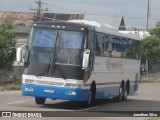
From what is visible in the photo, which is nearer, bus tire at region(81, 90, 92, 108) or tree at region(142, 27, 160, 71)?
bus tire at region(81, 90, 92, 108)

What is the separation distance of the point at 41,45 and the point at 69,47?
1.05m

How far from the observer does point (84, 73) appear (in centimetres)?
2067

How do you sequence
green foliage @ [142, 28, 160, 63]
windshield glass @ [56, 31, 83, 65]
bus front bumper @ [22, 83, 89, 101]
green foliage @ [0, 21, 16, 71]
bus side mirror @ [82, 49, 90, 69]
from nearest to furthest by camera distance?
1. bus side mirror @ [82, 49, 90, 69]
2. bus front bumper @ [22, 83, 89, 101]
3. windshield glass @ [56, 31, 83, 65]
4. green foliage @ [0, 21, 16, 71]
5. green foliage @ [142, 28, 160, 63]

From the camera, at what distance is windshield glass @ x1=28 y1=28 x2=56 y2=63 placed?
20.8 meters

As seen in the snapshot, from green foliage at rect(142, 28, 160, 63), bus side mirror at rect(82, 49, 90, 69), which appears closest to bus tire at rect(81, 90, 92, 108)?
bus side mirror at rect(82, 49, 90, 69)

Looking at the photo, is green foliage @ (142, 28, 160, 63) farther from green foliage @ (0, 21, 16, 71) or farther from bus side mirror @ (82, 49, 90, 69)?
bus side mirror @ (82, 49, 90, 69)

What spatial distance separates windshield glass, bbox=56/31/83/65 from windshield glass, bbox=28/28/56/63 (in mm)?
296

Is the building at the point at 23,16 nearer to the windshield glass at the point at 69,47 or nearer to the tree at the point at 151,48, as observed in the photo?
the tree at the point at 151,48

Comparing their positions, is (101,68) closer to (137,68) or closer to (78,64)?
(78,64)

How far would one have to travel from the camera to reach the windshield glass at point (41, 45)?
20750 millimetres

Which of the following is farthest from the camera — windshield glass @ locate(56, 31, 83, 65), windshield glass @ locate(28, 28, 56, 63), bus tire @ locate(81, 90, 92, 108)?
bus tire @ locate(81, 90, 92, 108)

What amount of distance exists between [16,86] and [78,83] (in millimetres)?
15689

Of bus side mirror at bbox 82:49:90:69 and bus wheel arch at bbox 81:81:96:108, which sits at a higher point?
bus side mirror at bbox 82:49:90:69

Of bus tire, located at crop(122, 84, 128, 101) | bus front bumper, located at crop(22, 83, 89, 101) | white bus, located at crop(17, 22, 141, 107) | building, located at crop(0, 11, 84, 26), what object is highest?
building, located at crop(0, 11, 84, 26)
